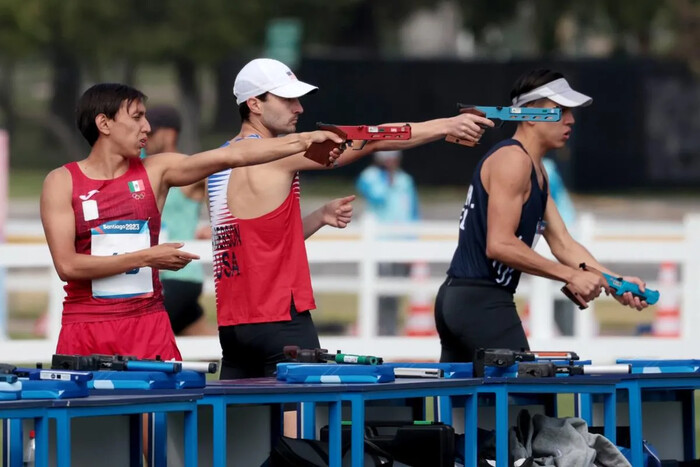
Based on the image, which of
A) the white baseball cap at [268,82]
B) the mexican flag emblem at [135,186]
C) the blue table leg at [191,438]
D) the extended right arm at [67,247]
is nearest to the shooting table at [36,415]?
the blue table leg at [191,438]

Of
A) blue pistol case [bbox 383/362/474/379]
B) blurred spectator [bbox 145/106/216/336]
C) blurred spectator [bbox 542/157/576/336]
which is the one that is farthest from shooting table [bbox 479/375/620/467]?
blurred spectator [bbox 542/157/576/336]

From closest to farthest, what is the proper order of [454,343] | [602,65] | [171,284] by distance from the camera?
[454,343] → [171,284] → [602,65]

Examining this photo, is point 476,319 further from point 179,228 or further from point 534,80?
point 179,228

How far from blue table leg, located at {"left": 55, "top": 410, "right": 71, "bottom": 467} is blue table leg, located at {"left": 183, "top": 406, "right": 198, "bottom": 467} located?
53 cm

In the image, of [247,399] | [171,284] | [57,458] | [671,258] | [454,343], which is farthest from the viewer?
[671,258]

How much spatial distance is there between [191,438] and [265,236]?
1595 millimetres

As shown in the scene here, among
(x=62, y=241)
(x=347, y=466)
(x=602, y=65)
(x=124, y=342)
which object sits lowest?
(x=347, y=466)

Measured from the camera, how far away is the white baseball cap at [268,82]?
23.6 ft

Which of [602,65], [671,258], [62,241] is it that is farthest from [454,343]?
[602,65]

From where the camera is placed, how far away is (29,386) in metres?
5.36

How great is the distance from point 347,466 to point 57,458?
4.18ft

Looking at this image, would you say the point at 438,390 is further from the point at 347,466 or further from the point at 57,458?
the point at 57,458

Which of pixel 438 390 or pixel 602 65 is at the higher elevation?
pixel 602 65

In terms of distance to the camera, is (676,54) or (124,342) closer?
(124,342)
